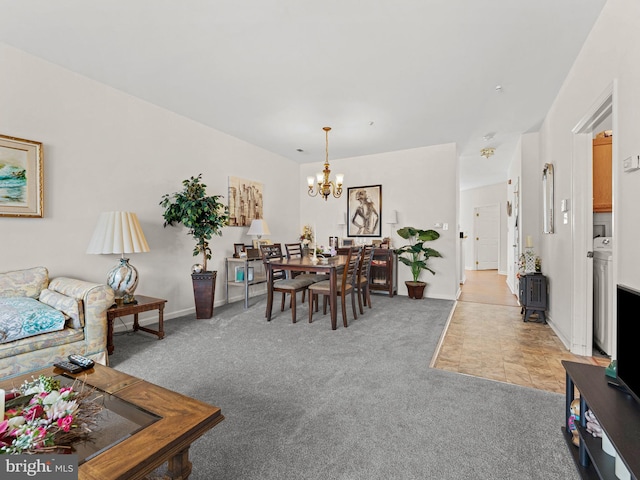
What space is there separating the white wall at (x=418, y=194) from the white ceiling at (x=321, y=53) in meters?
1.17

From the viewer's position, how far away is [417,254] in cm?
537

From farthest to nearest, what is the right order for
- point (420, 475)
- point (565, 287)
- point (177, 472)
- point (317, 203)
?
point (317, 203) → point (565, 287) → point (420, 475) → point (177, 472)

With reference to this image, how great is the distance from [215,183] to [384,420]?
155 inches

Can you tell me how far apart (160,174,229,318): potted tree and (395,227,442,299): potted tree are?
10.2 ft

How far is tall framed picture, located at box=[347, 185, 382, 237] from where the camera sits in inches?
235

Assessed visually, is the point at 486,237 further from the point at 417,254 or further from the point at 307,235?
the point at 307,235

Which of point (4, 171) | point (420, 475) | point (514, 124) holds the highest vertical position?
point (514, 124)

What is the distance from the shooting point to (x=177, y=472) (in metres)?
1.11

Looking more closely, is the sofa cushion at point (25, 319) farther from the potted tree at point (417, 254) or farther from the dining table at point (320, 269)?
the potted tree at point (417, 254)

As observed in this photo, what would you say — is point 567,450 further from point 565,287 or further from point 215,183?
point 215,183

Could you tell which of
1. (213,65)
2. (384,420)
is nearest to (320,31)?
(213,65)

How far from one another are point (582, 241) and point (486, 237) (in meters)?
7.39

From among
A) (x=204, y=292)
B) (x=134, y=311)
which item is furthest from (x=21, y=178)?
(x=204, y=292)

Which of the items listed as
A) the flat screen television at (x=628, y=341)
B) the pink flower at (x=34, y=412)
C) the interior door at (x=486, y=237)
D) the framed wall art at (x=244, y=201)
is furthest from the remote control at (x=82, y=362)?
the interior door at (x=486, y=237)
